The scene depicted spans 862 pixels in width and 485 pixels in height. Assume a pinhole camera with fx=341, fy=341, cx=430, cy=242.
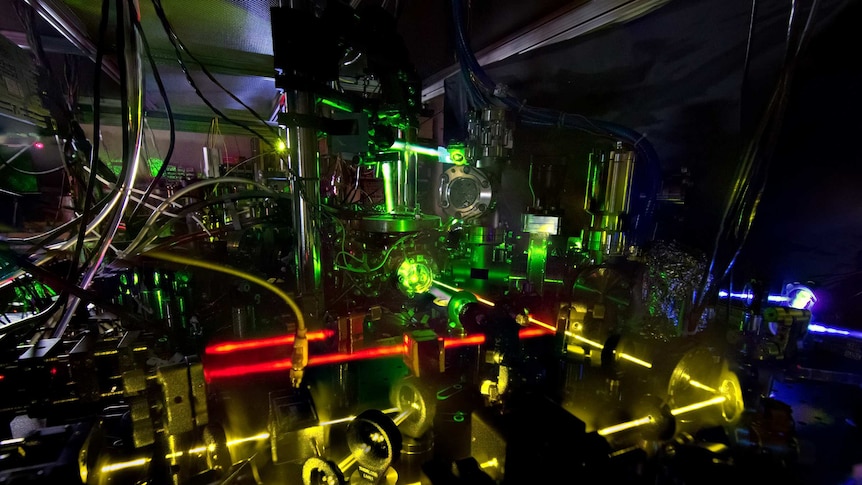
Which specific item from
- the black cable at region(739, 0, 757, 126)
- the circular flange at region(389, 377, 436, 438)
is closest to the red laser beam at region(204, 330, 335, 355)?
the circular flange at region(389, 377, 436, 438)

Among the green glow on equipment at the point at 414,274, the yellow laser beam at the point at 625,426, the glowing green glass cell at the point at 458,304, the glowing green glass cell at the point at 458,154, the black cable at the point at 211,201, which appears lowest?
the yellow laser beam at the point at 625,426

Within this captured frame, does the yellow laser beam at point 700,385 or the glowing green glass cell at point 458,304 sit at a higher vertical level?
the glowing green glass cell at point 458,304

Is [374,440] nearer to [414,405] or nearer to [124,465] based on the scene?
[414,405]

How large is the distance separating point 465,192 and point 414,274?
606mm

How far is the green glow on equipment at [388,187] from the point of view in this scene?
171 centimetres

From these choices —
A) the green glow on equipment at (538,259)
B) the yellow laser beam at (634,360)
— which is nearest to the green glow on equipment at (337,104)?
the green glow on equipment at (538,259)

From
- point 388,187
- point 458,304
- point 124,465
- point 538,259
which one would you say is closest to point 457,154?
point 388,187

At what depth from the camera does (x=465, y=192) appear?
201cm

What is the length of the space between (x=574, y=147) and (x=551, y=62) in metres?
0.53

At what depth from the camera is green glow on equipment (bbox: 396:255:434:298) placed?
1714 mm

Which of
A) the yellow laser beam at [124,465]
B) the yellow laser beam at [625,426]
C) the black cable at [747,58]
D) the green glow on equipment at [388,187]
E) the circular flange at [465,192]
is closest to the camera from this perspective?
the yellow laser beam at [124,465]

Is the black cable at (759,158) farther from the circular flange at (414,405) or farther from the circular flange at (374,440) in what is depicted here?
the circular flange at (374,440)

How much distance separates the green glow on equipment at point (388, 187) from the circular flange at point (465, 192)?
44 centimetres

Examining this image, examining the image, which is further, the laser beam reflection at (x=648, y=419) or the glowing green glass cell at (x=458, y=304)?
the glowing green glass cell at (x=458, y=304)
